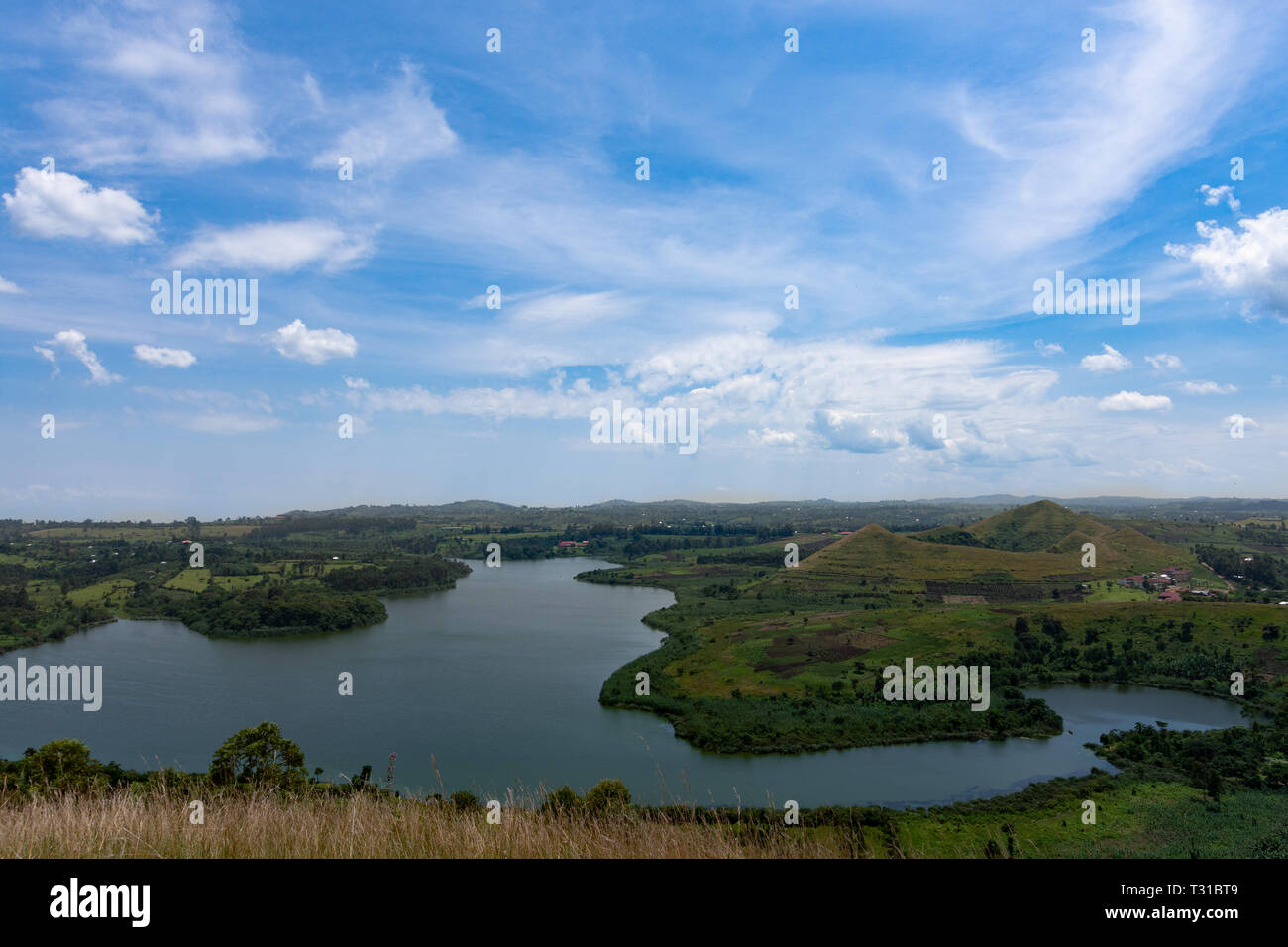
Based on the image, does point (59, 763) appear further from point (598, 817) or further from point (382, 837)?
point (382, 837)

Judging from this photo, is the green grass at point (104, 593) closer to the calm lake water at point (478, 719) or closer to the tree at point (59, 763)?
the calm lake water at point (478, 719)

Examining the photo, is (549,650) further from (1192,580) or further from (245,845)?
(1192,580)

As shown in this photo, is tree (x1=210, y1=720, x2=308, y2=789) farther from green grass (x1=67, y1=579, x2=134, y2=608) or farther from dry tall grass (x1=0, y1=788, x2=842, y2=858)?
green grass (x1=67, y1=579, x2=134, y2=608)

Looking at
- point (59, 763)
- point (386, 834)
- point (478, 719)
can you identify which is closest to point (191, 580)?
point (478, 719)

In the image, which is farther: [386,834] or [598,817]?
[598,817]
